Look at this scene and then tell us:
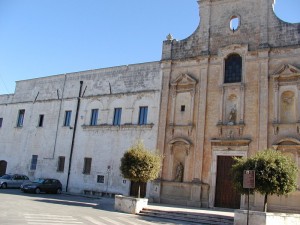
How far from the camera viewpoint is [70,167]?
3014 centimetres

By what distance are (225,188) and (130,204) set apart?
21.4ft

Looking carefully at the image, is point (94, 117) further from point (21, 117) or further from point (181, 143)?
point (21, 117)

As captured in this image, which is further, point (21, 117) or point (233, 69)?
point (21, 117)

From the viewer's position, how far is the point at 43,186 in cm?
2762

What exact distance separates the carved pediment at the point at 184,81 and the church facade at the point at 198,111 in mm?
73

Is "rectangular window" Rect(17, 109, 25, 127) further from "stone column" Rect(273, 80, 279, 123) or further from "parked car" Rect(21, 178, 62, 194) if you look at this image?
"stone column" Rect(273, 80, 279, 123)

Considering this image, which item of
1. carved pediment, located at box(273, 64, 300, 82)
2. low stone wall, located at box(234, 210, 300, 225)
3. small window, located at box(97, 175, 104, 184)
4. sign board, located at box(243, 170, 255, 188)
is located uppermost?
carved pediment, located at box(273, 64, 300, 82)

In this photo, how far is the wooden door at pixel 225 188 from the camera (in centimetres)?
2153

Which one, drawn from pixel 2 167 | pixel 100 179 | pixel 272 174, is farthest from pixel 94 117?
pixel 272 174

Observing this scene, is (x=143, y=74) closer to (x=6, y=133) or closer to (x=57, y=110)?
(x=57, y=110)

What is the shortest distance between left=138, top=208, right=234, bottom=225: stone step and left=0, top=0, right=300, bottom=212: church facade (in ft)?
13.5

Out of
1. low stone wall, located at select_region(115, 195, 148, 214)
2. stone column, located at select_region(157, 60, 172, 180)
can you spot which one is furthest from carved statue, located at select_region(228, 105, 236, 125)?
low stone wall, located at select_region(115, 195, 148, 214)

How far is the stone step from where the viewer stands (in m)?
17.0

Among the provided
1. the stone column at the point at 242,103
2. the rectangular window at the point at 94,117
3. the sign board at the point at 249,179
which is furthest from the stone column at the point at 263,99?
the rectangular window at the point at 94,117
